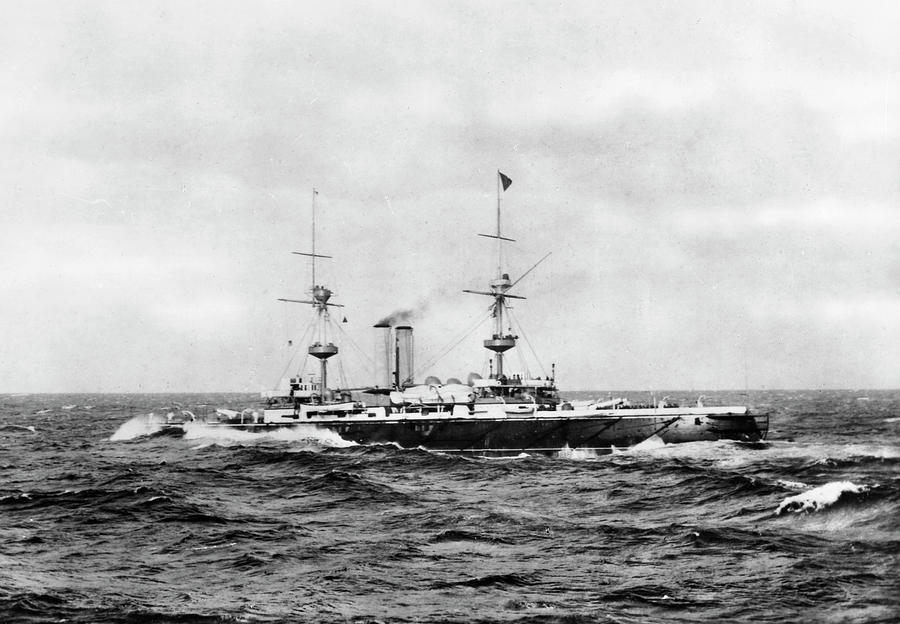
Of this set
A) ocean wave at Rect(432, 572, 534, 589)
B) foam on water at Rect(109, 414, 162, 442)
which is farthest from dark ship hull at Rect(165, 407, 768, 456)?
ocean wave at Rect(432, 572, 534, 589)

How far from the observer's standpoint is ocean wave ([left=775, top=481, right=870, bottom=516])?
24484 millimetres

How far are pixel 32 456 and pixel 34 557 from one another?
3293 cm

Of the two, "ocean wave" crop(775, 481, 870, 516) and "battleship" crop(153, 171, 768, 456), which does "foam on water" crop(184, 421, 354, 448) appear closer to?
"battleship" crop(153, 171, 768, 456)

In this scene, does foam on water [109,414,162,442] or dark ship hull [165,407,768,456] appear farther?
foam on water [109,414,162,442]

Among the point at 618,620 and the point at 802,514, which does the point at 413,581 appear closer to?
the point at 618,620

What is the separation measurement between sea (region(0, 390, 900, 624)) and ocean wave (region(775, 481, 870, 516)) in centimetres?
15

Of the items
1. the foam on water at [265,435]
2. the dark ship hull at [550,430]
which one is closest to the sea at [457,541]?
the dark ship hull at [550,430]

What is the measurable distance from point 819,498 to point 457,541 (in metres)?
12.3

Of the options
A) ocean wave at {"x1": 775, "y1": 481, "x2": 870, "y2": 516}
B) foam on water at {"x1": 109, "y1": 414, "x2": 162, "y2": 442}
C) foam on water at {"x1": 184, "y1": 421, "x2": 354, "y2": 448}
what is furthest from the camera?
foam on water at {"x1": 109, "y1": 414, "x2": 162, "y2": 442}

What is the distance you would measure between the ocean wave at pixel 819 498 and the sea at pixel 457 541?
0.15 metres

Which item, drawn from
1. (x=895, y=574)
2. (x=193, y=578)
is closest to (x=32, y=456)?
(x=193, y=578)

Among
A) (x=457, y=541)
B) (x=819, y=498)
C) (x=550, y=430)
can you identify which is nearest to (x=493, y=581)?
(x=457, y=541)

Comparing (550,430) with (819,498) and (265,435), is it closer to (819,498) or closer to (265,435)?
(265,435)

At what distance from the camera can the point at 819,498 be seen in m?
25.6
